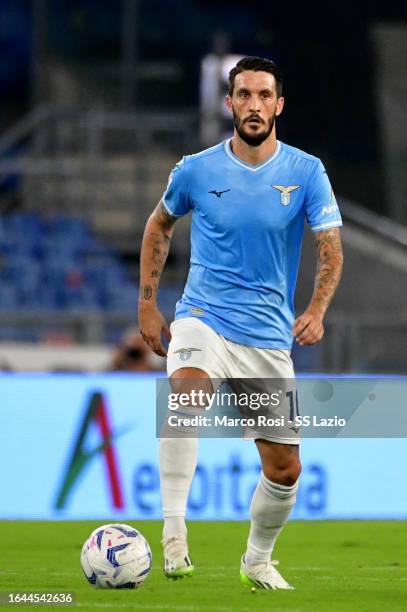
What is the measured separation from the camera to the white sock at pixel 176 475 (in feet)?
20.8

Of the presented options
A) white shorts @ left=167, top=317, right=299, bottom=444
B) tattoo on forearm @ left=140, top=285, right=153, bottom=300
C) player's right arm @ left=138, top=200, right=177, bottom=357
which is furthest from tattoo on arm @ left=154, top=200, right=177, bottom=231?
white shorts @ left=167, top=317, right=299, bottom=444

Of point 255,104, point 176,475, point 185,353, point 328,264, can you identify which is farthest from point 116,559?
point 255,104

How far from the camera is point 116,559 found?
21.2 feet

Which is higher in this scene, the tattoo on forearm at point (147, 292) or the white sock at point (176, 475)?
the tattoo on forearm at point (147, 292)

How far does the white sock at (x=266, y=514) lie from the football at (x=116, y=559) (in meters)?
0.46

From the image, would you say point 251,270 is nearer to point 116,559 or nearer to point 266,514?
point 266,514

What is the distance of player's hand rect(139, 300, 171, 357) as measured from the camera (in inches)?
255

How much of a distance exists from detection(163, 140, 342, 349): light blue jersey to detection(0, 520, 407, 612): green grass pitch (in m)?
1.12

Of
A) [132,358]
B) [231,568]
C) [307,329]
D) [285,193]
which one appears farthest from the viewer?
[132,358]

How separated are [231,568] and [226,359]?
5.90 feet

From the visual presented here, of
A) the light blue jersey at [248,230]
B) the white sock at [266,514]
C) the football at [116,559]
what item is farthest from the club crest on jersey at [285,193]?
the football at [116,559]

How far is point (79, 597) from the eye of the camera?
629 centimetres

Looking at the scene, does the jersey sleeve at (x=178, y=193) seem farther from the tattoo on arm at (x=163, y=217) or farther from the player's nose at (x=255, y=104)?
the player's nose at (x=255, y=104)

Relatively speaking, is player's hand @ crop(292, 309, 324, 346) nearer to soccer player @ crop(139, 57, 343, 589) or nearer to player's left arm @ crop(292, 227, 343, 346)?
player's left arm @ crop(292, 227, 343, 346)
